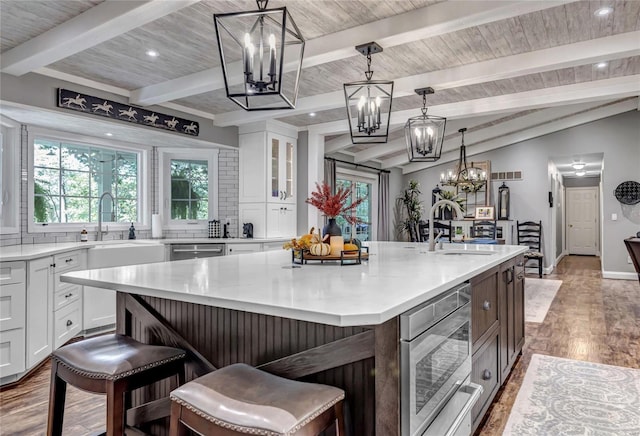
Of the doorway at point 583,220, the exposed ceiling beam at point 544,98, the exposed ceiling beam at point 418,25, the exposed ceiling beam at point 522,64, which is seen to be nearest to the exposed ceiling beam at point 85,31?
the exposed ceiling beam at point 418,25

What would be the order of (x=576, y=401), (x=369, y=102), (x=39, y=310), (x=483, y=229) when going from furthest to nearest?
1. (x=483, y=229)
2. (x=39, y=310)
3. (x=369, y=102)
4. (x=576, y=401)

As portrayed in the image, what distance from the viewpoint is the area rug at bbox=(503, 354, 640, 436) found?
2.26 m

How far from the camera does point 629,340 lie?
385cm

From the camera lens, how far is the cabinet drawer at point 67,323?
3.40 m

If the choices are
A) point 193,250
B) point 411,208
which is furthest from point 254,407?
point 411,208

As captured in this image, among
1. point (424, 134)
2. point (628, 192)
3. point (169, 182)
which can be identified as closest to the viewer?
point (424, 134)

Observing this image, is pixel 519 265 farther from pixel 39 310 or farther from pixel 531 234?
pixel 531 234

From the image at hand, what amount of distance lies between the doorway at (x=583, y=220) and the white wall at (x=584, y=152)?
4522 millimetres

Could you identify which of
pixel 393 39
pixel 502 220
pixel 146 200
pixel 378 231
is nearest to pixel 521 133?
pixel 502 220

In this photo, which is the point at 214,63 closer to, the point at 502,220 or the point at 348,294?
the point at 348,294

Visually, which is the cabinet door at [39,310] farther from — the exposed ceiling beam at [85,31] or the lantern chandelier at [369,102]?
the lantern chandelier at [369,102]

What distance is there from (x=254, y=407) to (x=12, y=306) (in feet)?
8.75

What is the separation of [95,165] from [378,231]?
254 inches

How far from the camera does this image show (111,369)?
139 centimetres
